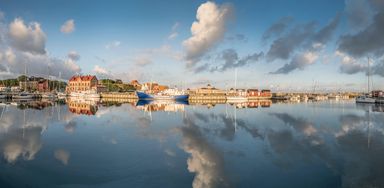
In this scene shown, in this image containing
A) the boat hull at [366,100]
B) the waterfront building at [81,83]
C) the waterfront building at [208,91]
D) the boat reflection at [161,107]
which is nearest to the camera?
the boat reflection at [161,107]

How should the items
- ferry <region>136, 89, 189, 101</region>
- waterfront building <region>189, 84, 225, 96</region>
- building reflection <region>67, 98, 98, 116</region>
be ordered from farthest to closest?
waterfront building <region>189, 84, 225, 96</region> → ferry <region>136, 89, 189, 101</region> → building reflection <region>67, 98, 98, 116</region>

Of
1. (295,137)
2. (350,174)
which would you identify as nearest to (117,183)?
(350,174)

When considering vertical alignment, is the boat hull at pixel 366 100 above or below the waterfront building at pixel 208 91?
below

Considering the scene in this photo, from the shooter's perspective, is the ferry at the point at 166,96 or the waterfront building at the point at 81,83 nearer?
the ferry at the point at 166,96

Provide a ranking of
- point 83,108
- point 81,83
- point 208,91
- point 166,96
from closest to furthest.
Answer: point 83,108, point 166,96, point 81,83, point 208,91

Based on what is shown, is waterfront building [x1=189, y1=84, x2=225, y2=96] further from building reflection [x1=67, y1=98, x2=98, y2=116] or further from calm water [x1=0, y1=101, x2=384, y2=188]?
calm water [x1=0, y1=101, x2=384, y2=188]

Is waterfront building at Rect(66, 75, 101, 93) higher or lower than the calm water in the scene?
higher

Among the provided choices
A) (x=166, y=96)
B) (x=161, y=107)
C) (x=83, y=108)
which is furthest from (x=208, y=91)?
(x=83, y=108)

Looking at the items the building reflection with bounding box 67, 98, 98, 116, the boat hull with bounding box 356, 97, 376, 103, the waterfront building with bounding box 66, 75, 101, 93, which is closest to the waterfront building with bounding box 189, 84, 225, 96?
the waterfront building with bounding box 66, 75, 101, 93

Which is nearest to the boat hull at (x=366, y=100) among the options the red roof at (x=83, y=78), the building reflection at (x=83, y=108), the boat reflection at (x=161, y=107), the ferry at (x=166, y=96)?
the ferry at (x=166, y=96)

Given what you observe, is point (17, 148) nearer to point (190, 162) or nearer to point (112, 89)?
point (190, 162)

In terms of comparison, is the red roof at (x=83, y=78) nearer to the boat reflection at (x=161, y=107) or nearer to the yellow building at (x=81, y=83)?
the yellow building at (x=81, y=83)

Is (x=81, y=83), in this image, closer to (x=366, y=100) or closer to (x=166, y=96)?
(x=166, y=96)

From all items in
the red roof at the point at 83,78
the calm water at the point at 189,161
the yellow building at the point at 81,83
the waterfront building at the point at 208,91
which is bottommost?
the calm water at the point at 189,161
